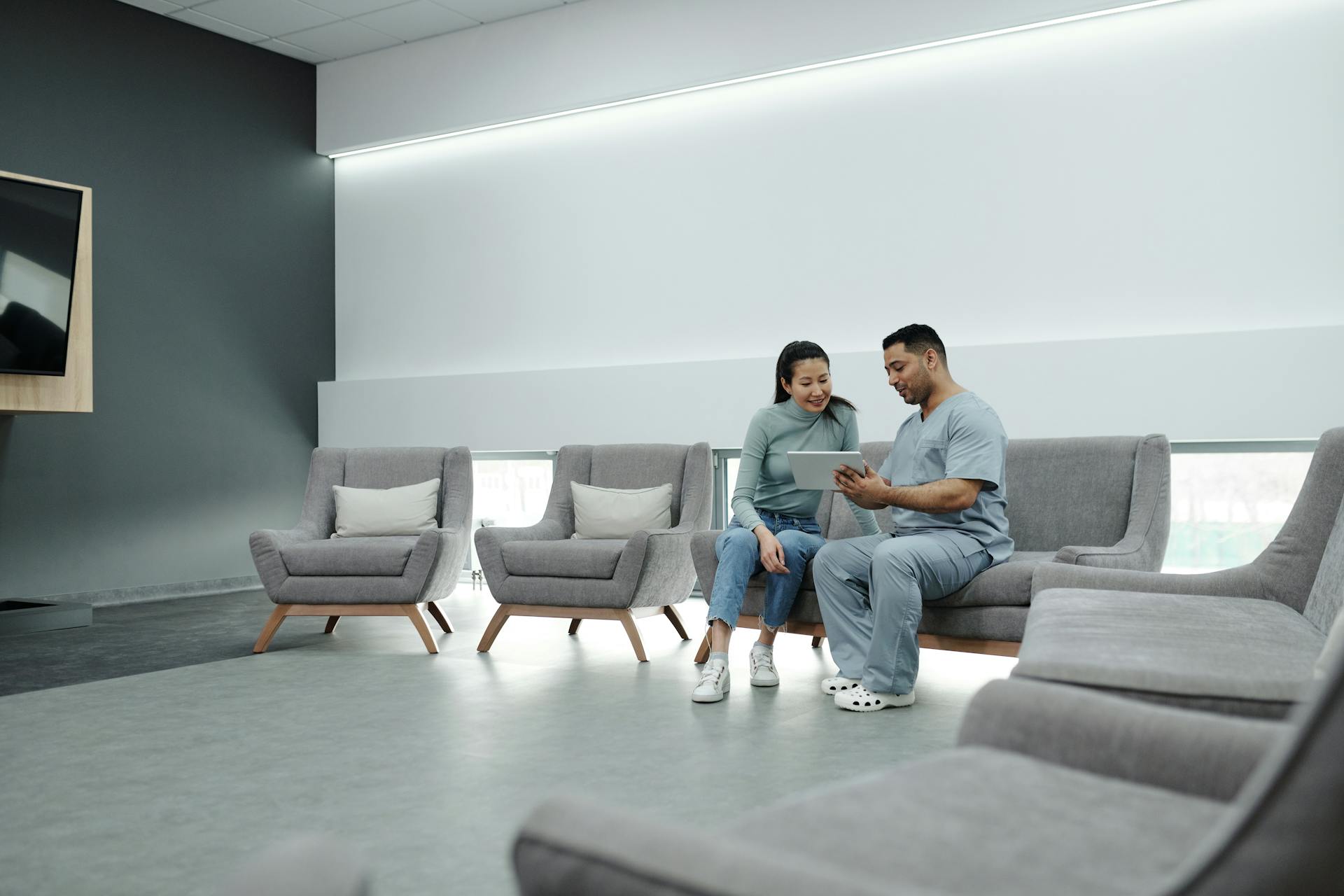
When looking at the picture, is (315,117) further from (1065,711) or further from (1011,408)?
(1065,711)

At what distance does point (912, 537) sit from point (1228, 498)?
7.66ft

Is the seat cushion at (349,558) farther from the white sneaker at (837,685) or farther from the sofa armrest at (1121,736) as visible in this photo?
the sofa armrest at (1121,736)

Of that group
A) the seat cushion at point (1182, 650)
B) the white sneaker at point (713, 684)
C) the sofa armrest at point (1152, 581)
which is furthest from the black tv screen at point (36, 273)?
the seat cushion at point (1182, 650)

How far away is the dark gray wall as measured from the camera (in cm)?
615

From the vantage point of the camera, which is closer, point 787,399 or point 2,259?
point 787,399

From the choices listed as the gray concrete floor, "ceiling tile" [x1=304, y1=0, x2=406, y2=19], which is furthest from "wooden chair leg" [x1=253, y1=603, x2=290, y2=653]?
"ceiling tile" [x1=304, y1=0, x2=406, y2=19]

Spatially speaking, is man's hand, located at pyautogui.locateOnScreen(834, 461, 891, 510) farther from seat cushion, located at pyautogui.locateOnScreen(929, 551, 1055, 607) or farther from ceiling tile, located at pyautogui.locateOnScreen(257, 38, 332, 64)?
ceiling tile, located at pyautogui.locateOnScreen(257, 38, 332, 64)

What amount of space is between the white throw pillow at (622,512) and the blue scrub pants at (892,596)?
132cm

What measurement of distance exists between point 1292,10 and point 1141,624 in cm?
370

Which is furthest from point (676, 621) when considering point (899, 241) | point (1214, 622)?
point (1214, 622)

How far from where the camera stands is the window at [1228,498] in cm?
478

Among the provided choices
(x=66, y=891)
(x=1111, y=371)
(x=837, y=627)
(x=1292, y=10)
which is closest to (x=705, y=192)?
(x=1111, y=371)

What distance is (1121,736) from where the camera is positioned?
1.28 metres

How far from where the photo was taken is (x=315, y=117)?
7746 mm
